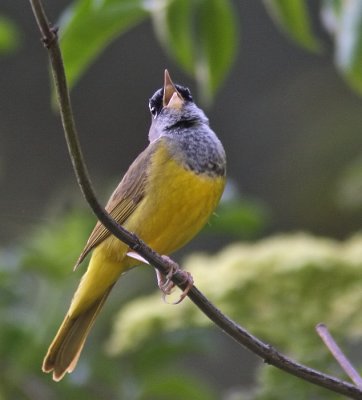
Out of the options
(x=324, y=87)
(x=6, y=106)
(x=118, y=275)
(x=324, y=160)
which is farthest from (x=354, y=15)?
(x=6, y=106)

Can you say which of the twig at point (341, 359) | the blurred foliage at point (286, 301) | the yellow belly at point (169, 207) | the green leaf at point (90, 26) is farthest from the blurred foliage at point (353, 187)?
the twig at point (341, 359)

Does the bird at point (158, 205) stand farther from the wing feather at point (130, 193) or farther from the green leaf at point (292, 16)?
the green leaf at point (292, 16)

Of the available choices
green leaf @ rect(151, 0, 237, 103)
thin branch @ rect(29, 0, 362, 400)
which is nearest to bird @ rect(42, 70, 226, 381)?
green leaf @ rect(151, 0, 237, 103)

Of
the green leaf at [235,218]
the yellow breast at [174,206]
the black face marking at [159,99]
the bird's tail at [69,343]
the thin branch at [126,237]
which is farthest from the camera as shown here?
the green leaf at [235,218]

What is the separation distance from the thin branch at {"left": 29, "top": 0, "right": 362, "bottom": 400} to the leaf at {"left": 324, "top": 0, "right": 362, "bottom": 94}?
752 millimetres

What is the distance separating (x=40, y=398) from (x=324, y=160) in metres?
3.78

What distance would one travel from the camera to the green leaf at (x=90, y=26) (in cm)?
292

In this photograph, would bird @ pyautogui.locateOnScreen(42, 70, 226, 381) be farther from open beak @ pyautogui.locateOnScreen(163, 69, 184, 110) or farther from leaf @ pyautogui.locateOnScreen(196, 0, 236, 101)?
leaf @ pyautogui.locateOnScreen(196, 0, 236, 101)

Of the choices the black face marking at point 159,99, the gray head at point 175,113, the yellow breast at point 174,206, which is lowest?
the yellow breast at point 174,206

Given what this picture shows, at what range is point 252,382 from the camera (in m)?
7.30

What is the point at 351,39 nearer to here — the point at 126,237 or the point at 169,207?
the point at 169,207

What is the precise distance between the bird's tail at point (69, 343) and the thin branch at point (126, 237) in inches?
36.8

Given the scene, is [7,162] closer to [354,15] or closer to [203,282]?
[203,282]

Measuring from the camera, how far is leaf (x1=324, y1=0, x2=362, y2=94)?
2686 mm
